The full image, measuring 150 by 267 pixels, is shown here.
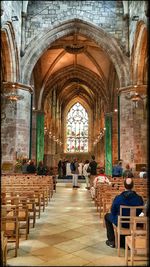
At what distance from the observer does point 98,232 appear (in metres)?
5.62

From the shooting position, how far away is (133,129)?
15.4 meters

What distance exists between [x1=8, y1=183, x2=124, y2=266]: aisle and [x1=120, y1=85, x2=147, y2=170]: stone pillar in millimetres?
8209

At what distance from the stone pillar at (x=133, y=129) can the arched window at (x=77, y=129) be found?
79.7 feet

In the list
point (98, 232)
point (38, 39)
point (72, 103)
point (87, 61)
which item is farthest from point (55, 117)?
point (98, 232)

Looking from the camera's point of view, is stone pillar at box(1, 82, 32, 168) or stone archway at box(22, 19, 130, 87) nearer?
stone pillar at box(1, 82, 32, 168)

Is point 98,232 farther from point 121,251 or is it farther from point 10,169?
point 10,169

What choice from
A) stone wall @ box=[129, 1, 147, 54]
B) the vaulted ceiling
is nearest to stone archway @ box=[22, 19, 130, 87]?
stone wall @ box=[129, 1, 147, 54]

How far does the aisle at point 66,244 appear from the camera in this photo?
384 centimetres

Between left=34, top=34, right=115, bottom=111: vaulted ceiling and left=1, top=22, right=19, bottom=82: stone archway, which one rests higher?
left=34, top=34, right=115, bottom=111: vaulted ceiling

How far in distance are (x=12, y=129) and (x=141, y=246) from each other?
41.9 feet

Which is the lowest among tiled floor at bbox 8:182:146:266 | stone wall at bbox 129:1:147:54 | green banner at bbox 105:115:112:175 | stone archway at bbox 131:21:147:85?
tiled floor at bbox 8:182:146:266

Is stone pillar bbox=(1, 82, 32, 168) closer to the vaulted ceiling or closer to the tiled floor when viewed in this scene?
the vaulted ceiling

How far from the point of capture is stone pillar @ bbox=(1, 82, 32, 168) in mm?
15414

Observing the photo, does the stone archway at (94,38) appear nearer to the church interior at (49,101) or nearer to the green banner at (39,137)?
the church interior at (49,101)
